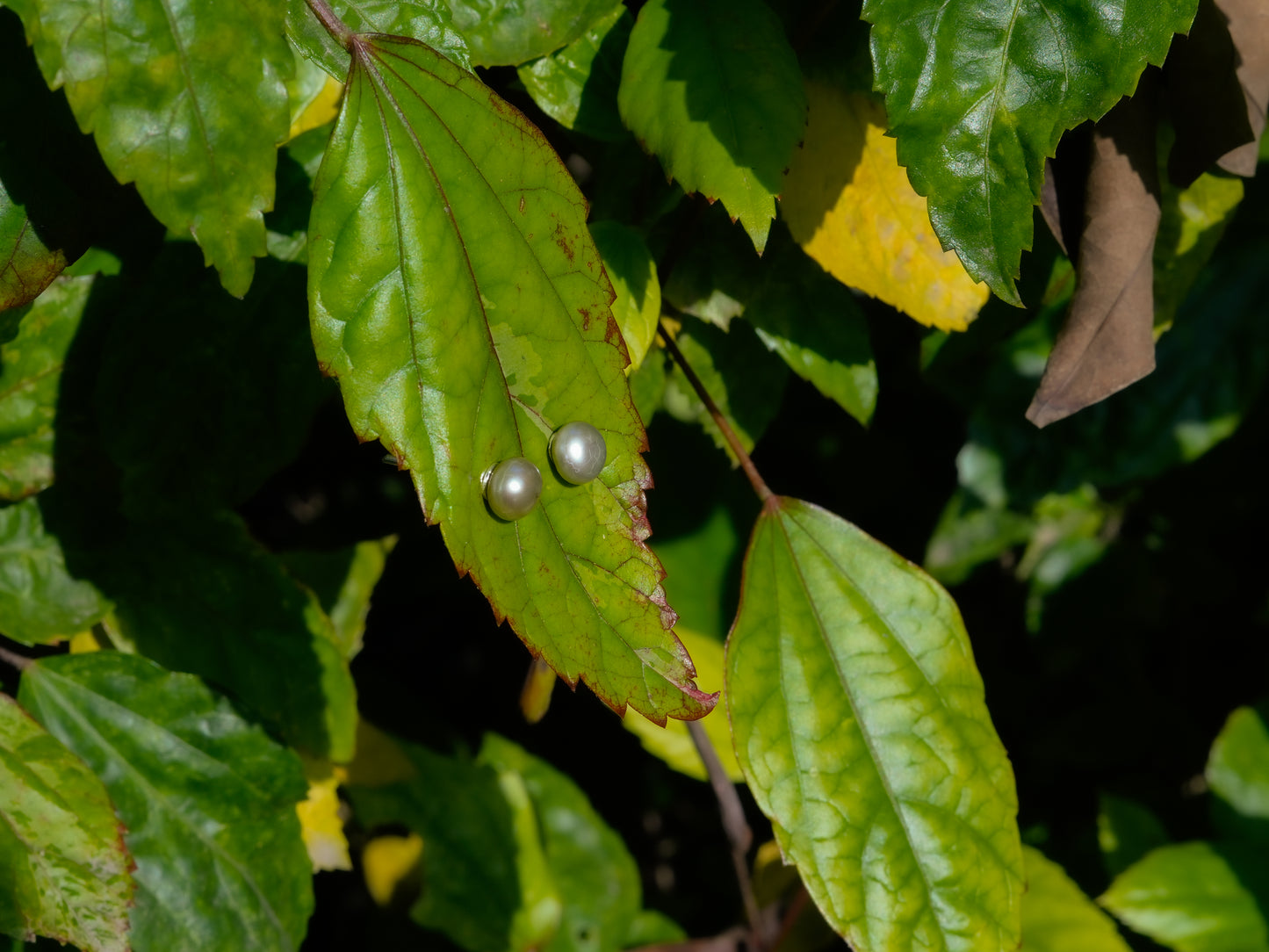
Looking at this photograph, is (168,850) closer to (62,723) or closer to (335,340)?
(62,723)

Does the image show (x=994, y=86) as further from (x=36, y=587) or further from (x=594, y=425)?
(x=36, y=587)

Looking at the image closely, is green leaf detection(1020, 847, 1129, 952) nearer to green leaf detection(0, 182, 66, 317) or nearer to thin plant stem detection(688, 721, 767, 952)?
thin plant stem detection(688, 721, 767, 952)

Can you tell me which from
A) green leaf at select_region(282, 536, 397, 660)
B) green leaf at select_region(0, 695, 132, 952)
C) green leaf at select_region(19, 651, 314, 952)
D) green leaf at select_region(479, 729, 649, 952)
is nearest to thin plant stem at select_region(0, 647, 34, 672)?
green leaf at select_region(19, 651, 314, 952)

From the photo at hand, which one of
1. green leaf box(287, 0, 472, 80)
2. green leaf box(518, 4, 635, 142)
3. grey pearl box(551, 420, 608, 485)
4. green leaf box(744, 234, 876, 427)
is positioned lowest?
green leaf box(744, 234, 876, 427)

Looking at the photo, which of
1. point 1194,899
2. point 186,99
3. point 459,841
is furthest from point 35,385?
point 1194,899

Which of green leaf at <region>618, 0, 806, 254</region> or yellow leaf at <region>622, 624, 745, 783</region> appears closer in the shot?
green leaf at <region>618, 0, 806, 254</region>

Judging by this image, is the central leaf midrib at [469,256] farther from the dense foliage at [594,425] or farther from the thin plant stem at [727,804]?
the thin plant stem at [727,804]

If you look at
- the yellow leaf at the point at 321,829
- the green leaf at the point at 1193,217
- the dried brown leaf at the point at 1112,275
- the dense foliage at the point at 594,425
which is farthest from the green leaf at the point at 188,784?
the green leaf at the point at 1193,217
